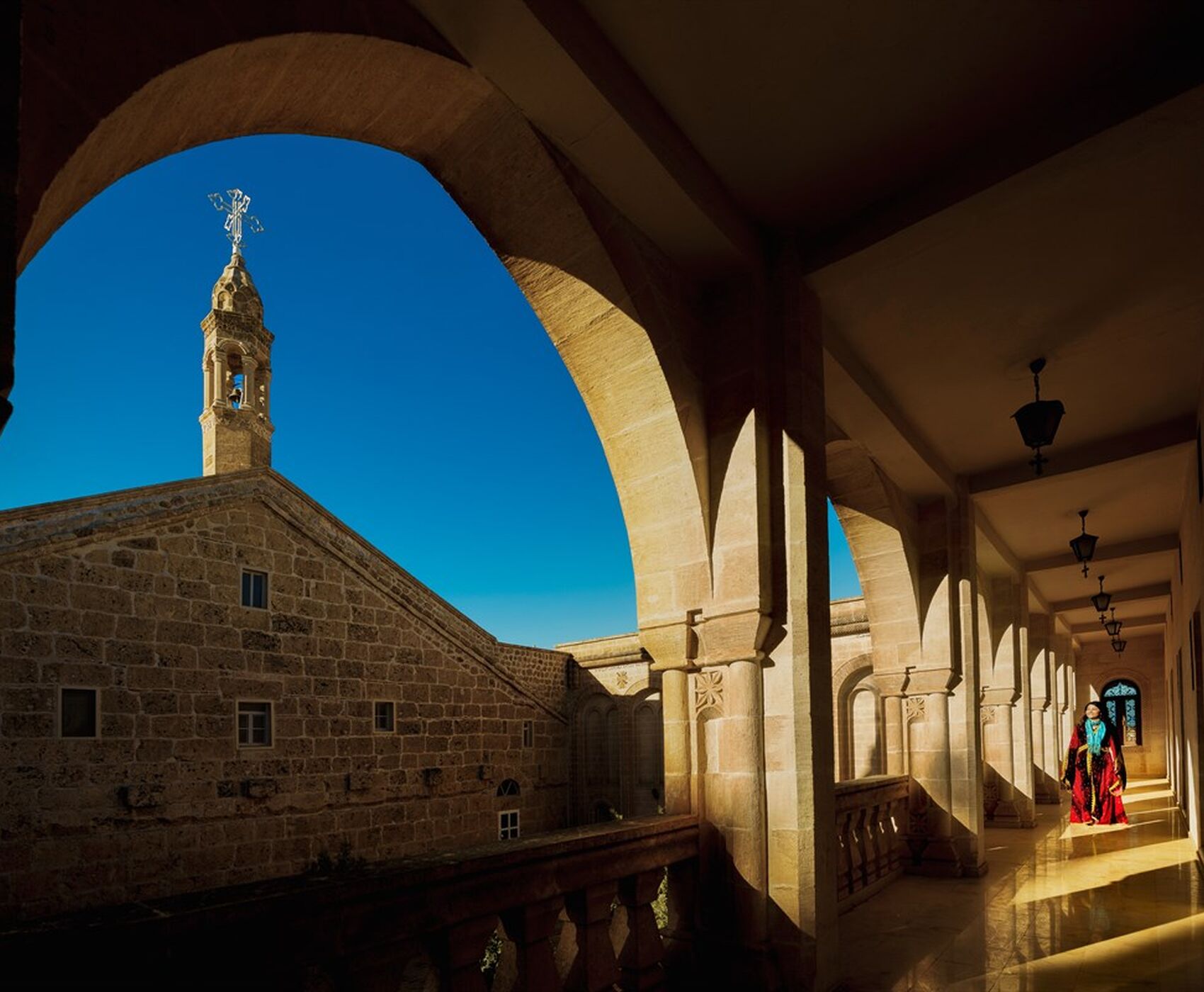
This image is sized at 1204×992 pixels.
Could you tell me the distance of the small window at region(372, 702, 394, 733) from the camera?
43.3 feet

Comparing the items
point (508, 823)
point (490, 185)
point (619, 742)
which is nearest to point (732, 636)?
point (490, 185)

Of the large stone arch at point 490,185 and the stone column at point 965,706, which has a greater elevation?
the large stone arch at point 490,185

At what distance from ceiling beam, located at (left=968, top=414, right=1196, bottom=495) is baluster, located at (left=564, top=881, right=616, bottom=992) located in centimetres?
515

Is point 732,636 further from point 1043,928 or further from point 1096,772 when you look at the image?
point 1096,772

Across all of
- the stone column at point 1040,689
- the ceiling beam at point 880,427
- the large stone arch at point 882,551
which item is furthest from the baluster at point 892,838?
the stone column at point 1040,689

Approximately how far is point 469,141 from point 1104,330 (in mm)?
4080

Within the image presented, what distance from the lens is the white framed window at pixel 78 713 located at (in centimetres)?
961

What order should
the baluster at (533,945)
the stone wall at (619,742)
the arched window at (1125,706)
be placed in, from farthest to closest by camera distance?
the arched window at (1125,706) → the stone wall at (619,742) → the baluster at (533,945)

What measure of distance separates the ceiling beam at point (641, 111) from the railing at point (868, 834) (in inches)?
150

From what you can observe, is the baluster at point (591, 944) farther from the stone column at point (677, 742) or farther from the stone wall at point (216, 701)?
the stone wall at point (216, 701)

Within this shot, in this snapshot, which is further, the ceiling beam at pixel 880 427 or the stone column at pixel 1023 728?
the stone column at pixel 1023 728

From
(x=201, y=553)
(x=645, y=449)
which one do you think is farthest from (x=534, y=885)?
(x=201, y=553)

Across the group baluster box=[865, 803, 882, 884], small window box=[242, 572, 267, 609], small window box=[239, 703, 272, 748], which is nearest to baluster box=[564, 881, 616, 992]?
baluster box=[865, 803, 882, 884]

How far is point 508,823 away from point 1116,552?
1168 centimetres
